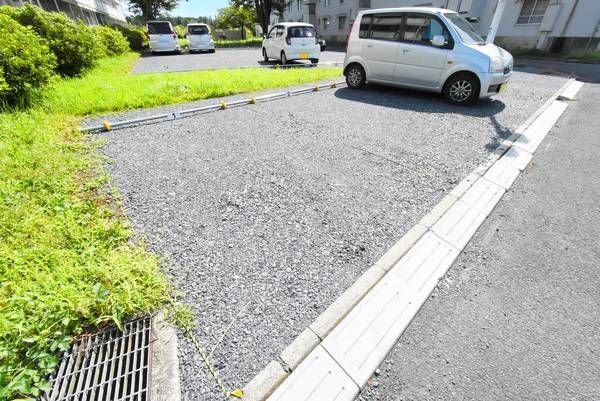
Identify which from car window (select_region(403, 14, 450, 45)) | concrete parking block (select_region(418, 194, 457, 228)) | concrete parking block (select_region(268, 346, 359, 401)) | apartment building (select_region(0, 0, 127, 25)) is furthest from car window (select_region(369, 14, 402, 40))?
apartment building (select_region(0, 0, 127, 25))

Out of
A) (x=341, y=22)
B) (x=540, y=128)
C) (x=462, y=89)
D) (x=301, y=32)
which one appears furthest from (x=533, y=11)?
(x=540, y=128)

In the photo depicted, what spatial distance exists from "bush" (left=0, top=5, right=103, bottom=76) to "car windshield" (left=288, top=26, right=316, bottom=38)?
281 inches

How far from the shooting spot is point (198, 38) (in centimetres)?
1786

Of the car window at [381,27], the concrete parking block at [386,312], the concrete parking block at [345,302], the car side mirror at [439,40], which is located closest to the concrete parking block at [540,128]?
the car side mirror at [439,40]

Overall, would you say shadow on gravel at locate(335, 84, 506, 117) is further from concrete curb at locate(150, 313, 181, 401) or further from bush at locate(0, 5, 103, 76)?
bush at locate(0, 5, 103, 76)

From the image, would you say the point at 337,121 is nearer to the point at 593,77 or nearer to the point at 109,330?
the point at 109,330

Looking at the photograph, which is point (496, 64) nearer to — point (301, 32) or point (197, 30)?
point (301, 32)

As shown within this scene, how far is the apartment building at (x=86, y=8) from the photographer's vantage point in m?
19.3

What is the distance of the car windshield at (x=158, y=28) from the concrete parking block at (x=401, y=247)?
19759 millimetres

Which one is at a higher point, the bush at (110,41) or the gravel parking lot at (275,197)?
the bush at (110,41)

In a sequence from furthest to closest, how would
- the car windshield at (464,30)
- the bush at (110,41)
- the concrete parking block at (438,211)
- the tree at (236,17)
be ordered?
1. the tree at (236,17)
2. the bush at (110,41)
3. the car windshield at (464,30)
4. the concrete parking block at (438,211)

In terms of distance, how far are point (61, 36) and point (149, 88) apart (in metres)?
3.68

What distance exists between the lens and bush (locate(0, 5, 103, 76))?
7.59m

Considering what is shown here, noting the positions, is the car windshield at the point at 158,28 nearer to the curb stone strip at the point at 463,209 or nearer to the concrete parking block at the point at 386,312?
the curb stone strip at the point at 463,209
